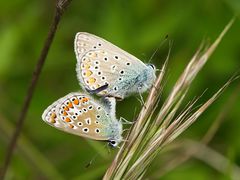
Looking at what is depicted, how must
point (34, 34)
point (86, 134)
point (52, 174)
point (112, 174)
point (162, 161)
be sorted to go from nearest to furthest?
point (112, 174), point (86, 134), point (52, 174), point (162, 161), point (34, 34)

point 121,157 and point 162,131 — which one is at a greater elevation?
point 162,131

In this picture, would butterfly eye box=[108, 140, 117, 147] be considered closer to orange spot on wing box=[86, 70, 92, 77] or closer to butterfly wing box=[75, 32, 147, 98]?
butterfly wing box=[75, 32, 147, 98]

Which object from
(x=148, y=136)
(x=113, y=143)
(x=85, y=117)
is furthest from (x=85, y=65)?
(x=148, y=136)

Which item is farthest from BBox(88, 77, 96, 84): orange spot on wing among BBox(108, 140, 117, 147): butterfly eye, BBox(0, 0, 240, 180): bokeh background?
BBox(0, 0, 240, 180): bokeh background

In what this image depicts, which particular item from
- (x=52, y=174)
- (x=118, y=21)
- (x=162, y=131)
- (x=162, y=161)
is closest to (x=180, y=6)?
(x=118, y=21)

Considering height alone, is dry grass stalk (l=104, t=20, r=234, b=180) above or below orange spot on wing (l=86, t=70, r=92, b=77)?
above

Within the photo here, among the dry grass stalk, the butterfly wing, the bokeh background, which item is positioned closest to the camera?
the dry grass stalk

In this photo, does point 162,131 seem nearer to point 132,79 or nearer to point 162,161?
point 132,79

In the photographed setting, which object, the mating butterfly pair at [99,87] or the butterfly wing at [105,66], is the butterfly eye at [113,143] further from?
the butterfly wing at [105,66]

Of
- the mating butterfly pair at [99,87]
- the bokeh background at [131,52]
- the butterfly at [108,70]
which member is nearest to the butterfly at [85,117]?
the mating butterfly pair at [99,87]
